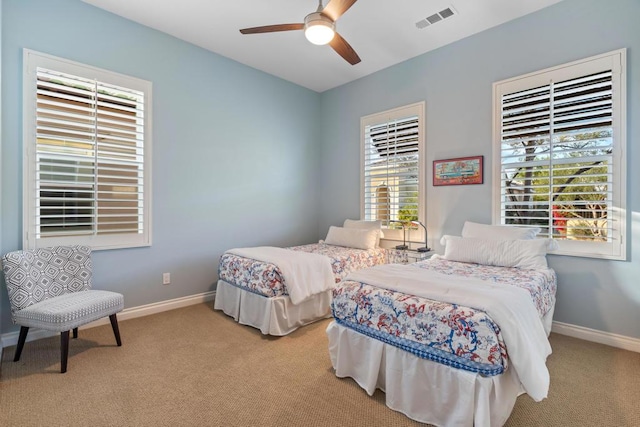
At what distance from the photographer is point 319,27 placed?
2.46 meters

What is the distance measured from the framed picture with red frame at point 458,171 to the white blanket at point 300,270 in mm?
1742

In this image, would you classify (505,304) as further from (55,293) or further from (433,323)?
(55,293)

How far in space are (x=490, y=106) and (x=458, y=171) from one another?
2.53ft

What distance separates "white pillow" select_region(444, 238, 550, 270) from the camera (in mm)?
2814

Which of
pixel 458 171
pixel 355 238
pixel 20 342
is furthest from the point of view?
pixel 355 238

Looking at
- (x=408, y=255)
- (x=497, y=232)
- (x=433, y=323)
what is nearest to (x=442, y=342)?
(x=433, y=323)

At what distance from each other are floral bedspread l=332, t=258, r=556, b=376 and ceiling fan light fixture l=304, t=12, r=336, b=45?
6.44 feet

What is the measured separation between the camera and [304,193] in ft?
17.1

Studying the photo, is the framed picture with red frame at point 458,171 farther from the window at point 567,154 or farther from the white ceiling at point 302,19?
the white ceiling at point 302,19

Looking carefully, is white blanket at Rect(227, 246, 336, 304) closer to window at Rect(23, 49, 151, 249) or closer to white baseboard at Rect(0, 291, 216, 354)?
white baseboard at Rect(0, 291, 216, 354)

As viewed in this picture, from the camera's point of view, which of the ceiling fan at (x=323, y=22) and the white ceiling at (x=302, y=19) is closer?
the ceiling fan at (x=323, y=22)

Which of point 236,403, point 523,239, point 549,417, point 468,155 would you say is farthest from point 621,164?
point 236,403

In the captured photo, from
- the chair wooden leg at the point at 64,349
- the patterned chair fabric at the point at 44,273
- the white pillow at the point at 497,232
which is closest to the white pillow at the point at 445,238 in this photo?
the white pillow at the point at 497,232

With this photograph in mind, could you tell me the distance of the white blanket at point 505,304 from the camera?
158 cm
